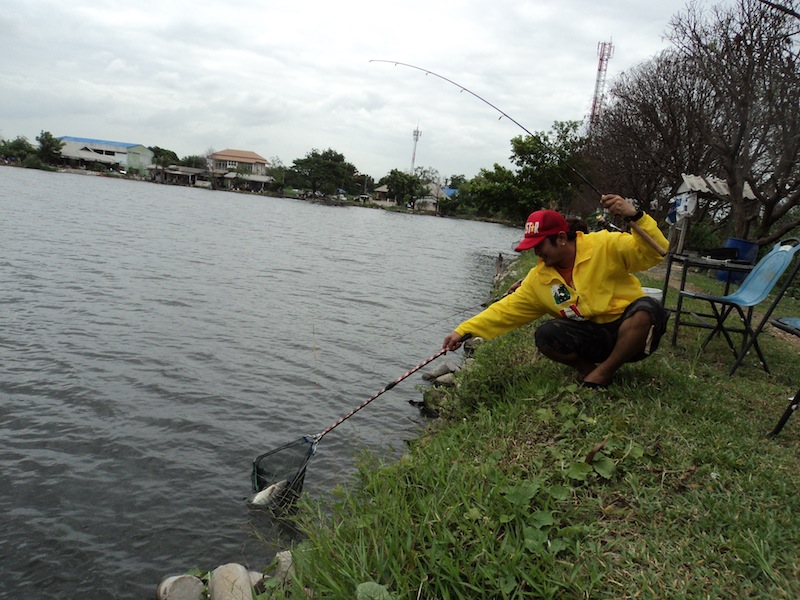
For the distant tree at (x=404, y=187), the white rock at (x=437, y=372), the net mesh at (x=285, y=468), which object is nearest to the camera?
the net mesh at (x=285, y=468)

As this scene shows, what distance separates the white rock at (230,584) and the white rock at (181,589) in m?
0.07

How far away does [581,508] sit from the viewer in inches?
→ 103

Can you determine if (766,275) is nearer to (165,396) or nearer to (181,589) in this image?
(181,589)

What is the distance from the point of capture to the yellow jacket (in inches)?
148

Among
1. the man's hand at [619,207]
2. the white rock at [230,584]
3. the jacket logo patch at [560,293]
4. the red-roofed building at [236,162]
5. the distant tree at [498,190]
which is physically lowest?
the white rock at [230,584]

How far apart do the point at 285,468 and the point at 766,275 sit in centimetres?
466

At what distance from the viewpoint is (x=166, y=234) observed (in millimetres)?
21594

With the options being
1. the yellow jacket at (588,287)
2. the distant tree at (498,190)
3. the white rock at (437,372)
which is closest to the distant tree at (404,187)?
the distant tree at (498,190)

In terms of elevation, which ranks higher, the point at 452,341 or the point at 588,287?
the point at 588,287

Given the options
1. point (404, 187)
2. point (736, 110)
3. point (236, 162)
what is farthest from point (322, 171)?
point (736, 110)

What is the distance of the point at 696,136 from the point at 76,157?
98.9 m

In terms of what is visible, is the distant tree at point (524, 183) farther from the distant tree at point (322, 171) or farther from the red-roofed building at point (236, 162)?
the red-roofed building at point (236, 162)

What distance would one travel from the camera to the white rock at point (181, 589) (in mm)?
3240

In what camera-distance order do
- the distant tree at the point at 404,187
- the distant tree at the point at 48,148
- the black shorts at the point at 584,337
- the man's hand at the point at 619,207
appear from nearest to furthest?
the man's hand at the point at 619,207, the black shorts at the point at 584,337, the distant tree at the point at 48,148, the distant tree at the point at 404,187
